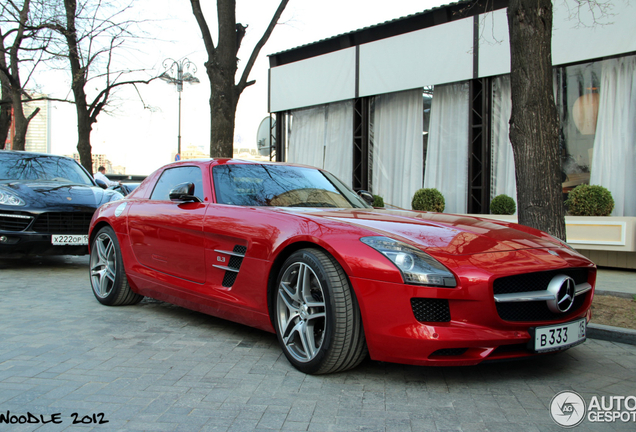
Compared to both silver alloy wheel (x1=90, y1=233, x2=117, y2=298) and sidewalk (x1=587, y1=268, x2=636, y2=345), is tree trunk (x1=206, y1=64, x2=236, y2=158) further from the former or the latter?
sidewalk (x1=587, y1=268, x2=636, y2=345)

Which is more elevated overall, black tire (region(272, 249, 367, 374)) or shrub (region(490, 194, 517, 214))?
shrub (region(490, 194, 517, 214))

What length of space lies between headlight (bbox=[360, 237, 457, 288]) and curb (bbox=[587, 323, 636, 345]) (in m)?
2.22

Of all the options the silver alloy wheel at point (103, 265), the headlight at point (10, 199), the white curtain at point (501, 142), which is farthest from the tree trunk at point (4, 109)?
the white curtain at point (501, 142)

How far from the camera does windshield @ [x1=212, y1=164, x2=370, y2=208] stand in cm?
418

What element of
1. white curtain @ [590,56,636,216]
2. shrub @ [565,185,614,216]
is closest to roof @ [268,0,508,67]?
white curtain @ [590,56,636,216]

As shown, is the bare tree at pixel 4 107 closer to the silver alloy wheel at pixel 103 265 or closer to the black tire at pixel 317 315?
the silver alloy wheel at pixel 103 265

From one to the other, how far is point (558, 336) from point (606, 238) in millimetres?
5869

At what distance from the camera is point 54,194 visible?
25.0ft

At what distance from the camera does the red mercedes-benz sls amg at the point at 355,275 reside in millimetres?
2861

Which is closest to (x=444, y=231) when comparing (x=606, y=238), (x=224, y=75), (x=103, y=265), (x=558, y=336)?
(x=558, y=336)

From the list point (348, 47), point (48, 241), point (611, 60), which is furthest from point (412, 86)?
point (48, 241)

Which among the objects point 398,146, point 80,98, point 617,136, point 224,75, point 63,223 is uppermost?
point 80,98

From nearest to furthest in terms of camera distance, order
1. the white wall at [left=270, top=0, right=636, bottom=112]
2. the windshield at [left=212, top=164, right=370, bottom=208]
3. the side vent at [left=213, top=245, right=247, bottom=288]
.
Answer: the side vent at [left=213, top=245, right=247, bottom=288] < the windshield at [left=212, top=164, right=370, bottom=208] < the white wall at [left=270, top=0, right=636, bottom=112]

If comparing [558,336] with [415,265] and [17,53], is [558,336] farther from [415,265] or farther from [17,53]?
[17,53]
